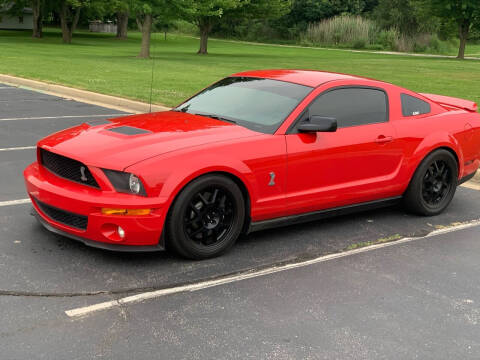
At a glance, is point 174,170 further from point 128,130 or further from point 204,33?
point 204,33

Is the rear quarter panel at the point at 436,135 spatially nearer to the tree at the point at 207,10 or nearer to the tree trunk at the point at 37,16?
the tree at the point at 207,10

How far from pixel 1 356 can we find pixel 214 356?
114cm

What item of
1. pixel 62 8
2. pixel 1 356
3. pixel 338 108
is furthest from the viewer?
pixel 62 8

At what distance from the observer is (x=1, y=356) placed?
3396 mm

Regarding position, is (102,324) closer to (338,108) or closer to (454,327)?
(454,327)

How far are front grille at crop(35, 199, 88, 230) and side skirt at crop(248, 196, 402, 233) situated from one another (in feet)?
4.49

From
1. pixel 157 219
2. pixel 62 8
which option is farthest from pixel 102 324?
pixel 62 8

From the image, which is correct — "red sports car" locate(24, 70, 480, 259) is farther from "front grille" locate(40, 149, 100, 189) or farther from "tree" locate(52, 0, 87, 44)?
"tree" locate(52, 0, 87, 44)

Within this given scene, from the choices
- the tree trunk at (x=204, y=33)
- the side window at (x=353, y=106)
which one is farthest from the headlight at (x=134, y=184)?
the tree trunk at (x=204, y=33)

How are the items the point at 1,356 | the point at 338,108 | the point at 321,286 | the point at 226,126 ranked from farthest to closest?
the point at 338,108, the point at 226,126, the point at 321,286, the point at 1,356

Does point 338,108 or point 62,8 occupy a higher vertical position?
point 62,8

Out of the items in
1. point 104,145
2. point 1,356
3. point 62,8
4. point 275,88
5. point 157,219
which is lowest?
Result: point 1,356

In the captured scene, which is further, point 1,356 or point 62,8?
point 62,8

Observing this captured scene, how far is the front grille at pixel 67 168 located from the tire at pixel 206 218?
655 millimetres
